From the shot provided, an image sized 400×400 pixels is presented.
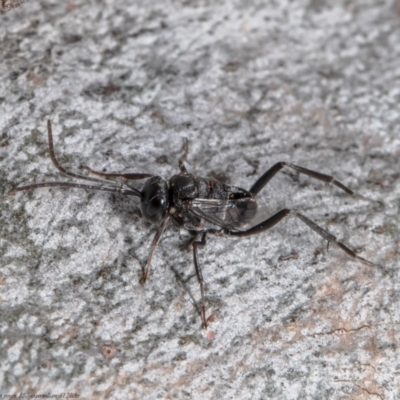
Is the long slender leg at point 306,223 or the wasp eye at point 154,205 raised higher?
the wasp eye at point 154,205

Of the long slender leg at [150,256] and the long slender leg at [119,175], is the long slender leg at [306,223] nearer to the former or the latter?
the long slender leg at [150,256]

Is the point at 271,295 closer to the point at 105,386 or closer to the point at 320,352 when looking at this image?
the point at 320,352

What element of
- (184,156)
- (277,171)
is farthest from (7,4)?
(277,171)

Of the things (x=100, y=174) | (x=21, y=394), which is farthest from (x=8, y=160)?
(x=21, y=394)

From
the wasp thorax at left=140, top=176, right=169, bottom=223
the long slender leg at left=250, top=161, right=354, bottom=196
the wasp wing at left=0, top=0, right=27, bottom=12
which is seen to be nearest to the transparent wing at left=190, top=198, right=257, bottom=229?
the long slender leg at left=250, top=161, right=354, bottom=196

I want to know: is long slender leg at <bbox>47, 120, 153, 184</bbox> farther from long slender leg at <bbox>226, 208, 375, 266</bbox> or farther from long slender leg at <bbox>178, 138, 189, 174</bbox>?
long slender leg at <bbox>226, 208, 375, 266</bbox>

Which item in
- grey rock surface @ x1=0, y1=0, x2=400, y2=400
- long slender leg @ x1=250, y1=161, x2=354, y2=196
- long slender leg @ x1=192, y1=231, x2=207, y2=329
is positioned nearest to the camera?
grey rock surface @ x1=0, y1=0, x2=400, y2=400

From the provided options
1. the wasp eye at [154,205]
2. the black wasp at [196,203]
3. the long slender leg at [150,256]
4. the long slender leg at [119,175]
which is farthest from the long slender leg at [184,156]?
the long slender leg at [150,256]
